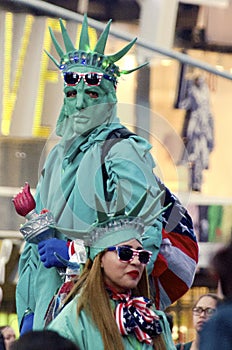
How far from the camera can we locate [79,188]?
8602mm

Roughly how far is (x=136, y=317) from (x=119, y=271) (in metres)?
0.23

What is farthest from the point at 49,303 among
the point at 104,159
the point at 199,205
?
the point at 199,205

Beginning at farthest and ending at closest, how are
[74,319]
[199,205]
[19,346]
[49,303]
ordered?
[199,205] → [49,303] → [74,319] → [19,346]

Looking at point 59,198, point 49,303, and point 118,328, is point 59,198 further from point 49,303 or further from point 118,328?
point 118,328

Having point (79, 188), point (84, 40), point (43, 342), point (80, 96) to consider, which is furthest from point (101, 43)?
point (43, 342)

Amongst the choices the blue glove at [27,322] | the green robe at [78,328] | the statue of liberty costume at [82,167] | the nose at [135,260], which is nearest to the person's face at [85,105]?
the statue of liberty costume at [82,167]

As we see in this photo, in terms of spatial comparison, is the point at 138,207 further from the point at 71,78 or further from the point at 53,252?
the point at 71,78

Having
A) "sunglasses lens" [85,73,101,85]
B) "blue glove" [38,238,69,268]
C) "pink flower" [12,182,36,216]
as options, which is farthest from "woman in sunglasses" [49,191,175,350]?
"sunglasses lens" [85,73,101,85]

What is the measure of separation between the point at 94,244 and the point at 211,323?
1.50 m

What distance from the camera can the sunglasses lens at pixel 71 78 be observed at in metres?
8.84

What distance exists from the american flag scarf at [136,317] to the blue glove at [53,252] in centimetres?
91

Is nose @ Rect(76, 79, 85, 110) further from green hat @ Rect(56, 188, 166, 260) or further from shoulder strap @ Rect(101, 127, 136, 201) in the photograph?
green hat @ Rect(56, 188, 166, 260)

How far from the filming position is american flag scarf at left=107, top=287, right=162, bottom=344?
726 cm

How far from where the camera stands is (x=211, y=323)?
605 centimetres
